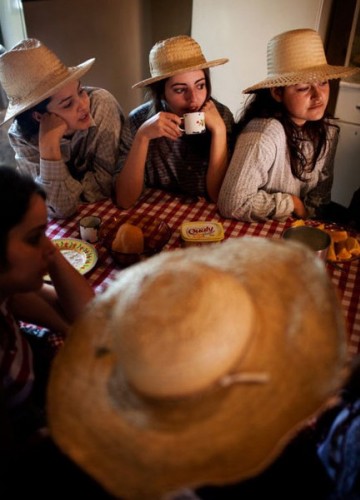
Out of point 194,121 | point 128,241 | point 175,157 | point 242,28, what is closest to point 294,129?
point 194,121

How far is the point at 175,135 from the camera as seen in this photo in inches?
65.1

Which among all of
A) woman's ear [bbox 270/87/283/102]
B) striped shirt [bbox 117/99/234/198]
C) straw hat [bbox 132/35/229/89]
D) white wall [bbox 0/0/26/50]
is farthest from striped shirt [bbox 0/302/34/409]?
white wall [bbox 0/0/26/50]

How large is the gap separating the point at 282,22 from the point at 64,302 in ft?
8.47

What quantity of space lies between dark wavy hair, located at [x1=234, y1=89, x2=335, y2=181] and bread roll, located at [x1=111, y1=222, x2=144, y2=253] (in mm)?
756

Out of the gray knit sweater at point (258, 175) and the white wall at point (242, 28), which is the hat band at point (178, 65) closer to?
the gray knit sweater at point (258, 175)

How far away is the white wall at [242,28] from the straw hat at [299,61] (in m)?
1.37

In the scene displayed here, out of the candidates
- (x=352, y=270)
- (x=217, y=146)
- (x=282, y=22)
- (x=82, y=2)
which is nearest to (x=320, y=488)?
(x=352, y=270)

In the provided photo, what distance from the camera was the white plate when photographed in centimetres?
133

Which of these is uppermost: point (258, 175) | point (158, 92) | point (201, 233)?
point (158, 92)

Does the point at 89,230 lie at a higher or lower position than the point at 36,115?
lower

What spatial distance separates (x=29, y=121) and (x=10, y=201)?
1.02 meters

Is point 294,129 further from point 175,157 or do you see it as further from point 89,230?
point 89,230

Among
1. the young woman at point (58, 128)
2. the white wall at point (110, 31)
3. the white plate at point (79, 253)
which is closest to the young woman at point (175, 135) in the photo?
the young woman at point (58, 128)

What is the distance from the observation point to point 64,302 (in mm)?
1157
